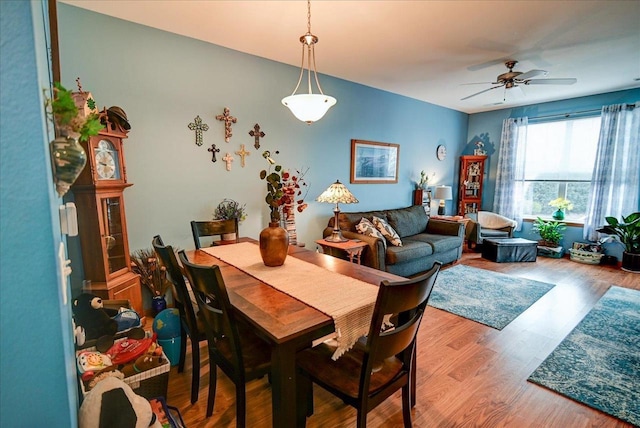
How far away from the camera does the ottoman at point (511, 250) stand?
4844mm

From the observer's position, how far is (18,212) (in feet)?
2.18

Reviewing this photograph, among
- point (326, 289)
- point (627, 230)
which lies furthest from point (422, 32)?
point (627, 230)

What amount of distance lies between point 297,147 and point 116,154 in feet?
6.39

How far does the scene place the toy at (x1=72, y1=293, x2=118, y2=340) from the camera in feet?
6.05

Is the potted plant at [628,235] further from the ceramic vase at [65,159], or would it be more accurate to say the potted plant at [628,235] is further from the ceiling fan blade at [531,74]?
the ceramic vase at [65,159]

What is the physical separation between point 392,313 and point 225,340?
1.02 m

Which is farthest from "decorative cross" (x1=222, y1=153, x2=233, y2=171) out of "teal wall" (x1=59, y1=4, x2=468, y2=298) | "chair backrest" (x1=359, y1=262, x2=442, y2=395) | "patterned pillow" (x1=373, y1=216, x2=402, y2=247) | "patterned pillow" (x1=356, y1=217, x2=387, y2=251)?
"chair backrest" (x1=359, y1=262, x2=442, y2=395)

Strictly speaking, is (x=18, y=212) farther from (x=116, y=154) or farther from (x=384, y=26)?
(x=384, y=26)

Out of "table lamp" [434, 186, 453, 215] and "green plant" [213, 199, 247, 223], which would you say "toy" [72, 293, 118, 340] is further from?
"table lamp" [434, 186, 453, 215]

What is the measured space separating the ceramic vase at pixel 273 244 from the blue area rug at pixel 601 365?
1.93 metres

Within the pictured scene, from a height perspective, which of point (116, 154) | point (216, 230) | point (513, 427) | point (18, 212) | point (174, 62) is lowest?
point (513, 427)

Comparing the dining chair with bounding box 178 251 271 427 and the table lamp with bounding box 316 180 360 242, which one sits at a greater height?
the table lamp with bounding box 316 180 360 242

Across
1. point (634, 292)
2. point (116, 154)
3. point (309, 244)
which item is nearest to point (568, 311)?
point (634, 292)

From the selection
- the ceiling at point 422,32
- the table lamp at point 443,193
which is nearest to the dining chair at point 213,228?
the ceiling at point 422,32
